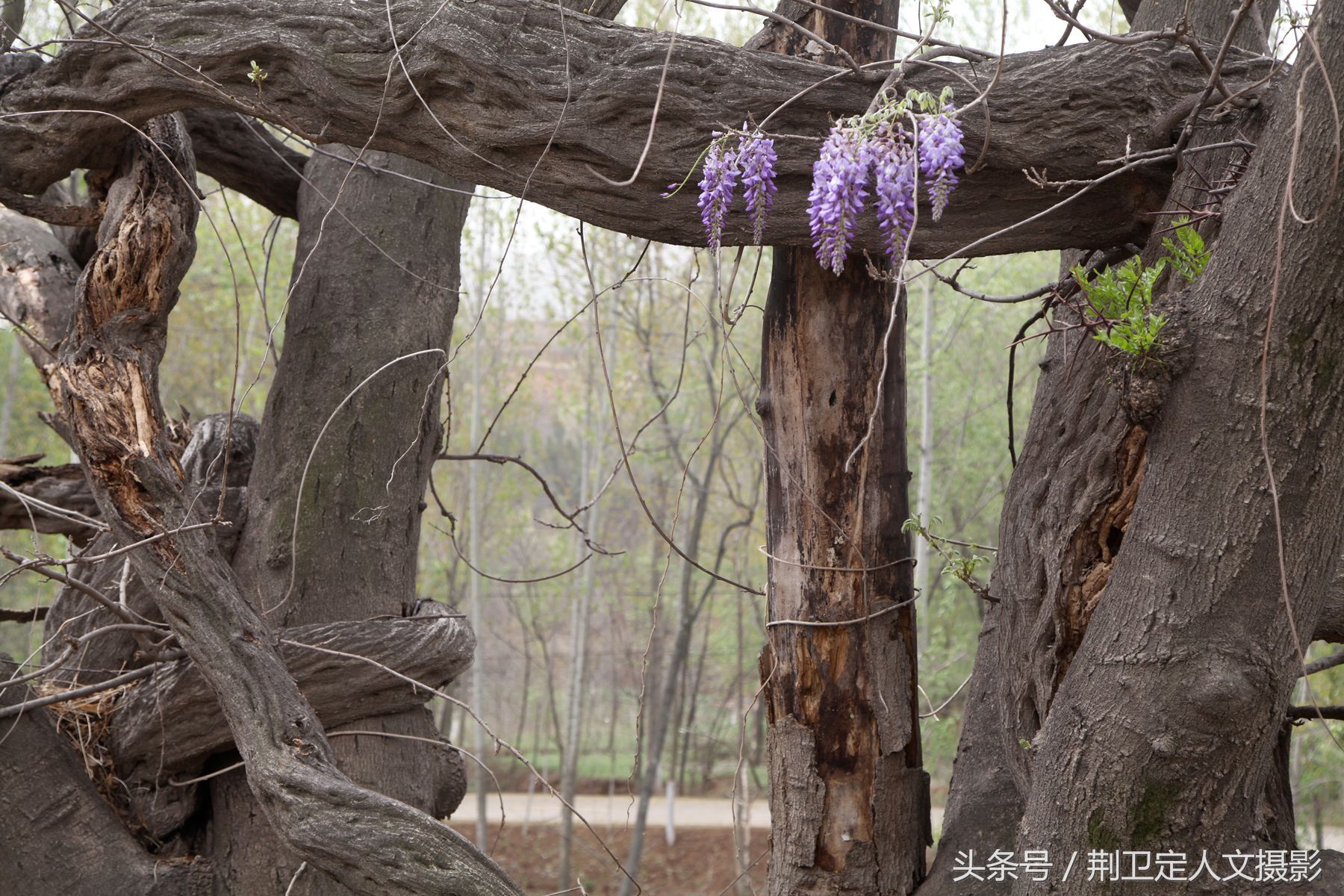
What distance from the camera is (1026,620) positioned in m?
2.07

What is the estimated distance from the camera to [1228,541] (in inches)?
61.4

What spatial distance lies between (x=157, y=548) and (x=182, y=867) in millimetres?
897

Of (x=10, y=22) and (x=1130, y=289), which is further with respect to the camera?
(x=10, y=22)

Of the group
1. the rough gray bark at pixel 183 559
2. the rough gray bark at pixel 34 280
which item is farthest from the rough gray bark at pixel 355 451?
the rough gray bark at pixel 34 280

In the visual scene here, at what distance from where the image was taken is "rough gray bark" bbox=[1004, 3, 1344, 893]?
1.52m

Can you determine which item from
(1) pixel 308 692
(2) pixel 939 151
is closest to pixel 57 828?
(1) pixel 308 692

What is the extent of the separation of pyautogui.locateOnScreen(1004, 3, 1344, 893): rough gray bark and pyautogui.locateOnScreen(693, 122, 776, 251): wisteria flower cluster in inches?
26.2

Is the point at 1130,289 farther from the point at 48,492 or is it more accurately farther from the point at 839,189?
the point at 48,492

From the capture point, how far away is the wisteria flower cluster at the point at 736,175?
5.95 feet

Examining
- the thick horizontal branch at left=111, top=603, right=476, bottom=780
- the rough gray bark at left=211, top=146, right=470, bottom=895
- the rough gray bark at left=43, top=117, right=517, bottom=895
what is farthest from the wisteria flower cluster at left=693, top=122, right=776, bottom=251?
the thick horizontal branch at left=111, top=603, right=476, bottom=780

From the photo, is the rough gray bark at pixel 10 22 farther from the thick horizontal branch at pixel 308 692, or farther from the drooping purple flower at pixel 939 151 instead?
the drooping purple flower at pixel 939 151

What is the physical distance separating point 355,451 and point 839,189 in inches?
58.4

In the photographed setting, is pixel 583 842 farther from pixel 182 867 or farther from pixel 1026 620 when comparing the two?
pixel 1026 620

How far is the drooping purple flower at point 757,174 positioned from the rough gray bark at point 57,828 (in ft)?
6.27
